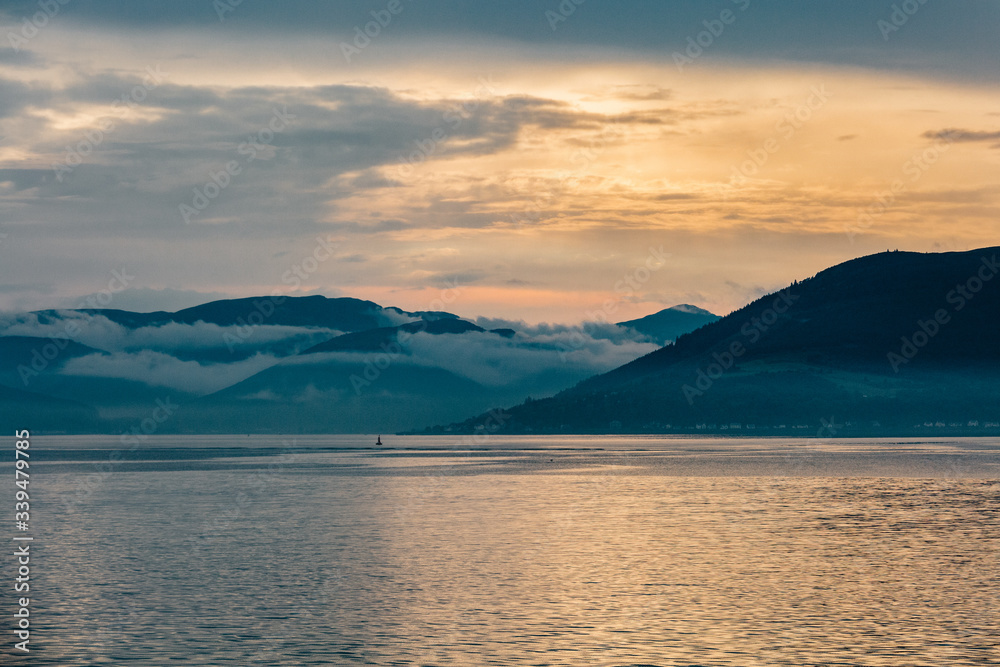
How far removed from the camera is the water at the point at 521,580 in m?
42.6

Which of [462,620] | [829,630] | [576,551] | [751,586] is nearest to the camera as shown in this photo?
[829,630]

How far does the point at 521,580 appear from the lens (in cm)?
5941

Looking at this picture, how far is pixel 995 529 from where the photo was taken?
80.0 meters

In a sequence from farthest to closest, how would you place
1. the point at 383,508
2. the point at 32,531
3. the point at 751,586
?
1. the point at 383,508
2. the point at 32,531
3. the point at 751,586

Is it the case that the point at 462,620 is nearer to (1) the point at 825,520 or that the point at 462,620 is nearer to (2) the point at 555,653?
(2) the point at 555,653

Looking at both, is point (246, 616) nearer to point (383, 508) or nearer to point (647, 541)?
point (647, 541)

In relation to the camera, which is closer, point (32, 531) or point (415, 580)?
point (415, 580)

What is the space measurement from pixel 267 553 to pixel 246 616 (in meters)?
22.8

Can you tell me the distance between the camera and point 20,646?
43.1m

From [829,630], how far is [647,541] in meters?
31.3

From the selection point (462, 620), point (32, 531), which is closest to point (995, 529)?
point (462, 620)

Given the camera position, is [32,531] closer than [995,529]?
No

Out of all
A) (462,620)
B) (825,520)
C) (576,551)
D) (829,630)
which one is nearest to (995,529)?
(825,520)

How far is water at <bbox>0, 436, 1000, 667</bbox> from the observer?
42562mm
